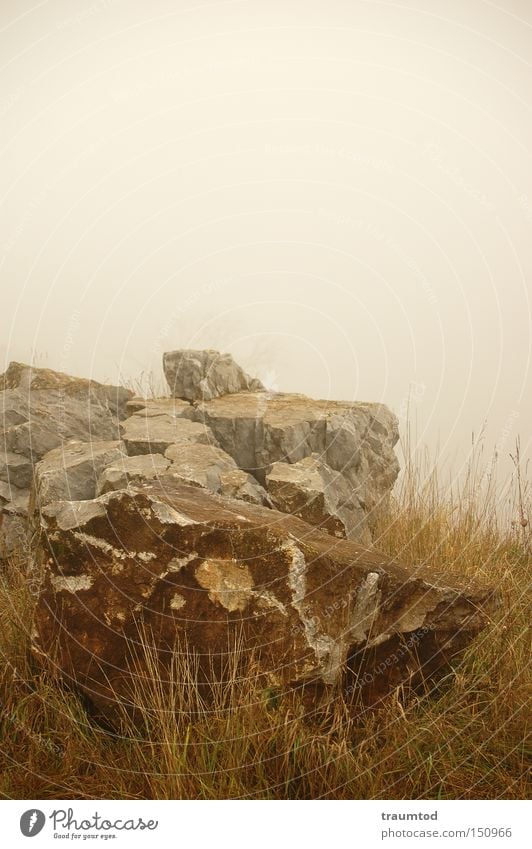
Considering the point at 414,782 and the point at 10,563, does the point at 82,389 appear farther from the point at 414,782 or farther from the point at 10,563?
the point at 414,782

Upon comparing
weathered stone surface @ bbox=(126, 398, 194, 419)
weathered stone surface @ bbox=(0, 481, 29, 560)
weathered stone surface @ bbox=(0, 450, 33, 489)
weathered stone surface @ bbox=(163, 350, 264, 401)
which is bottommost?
weathered stone surface @ bbox=(0, 481, 29, 560)

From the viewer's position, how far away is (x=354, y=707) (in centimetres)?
357

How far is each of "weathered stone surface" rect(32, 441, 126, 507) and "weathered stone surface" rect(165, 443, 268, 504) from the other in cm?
47

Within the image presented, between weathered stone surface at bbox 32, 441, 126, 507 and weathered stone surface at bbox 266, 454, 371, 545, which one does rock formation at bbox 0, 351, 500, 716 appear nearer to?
weathered stone surface at bbox 266, 454, 371, 545

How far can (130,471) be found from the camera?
5191 millimetres

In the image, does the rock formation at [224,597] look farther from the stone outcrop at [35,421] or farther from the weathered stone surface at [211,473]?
the stone outcrop at [35,421]

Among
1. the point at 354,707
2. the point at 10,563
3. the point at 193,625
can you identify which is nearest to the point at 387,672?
the point at 354,707

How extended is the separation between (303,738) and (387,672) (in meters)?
0.65

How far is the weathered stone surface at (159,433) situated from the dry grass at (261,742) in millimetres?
2196

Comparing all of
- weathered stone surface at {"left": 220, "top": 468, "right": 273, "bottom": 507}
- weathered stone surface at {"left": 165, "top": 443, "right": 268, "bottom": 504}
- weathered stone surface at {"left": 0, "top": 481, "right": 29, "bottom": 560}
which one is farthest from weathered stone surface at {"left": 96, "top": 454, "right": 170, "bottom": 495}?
weathered stone surface at {"left": 0, "top": 481, "right": 29, "bottom": 560}

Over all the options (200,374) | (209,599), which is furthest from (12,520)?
(209,599)

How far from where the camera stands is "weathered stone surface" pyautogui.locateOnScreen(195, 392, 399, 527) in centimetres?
638
